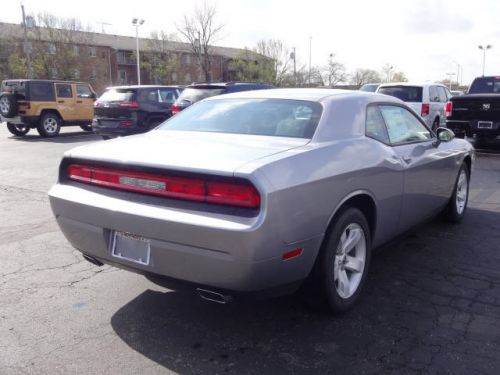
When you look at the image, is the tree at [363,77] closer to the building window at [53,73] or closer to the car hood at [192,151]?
the building window at [53,73]

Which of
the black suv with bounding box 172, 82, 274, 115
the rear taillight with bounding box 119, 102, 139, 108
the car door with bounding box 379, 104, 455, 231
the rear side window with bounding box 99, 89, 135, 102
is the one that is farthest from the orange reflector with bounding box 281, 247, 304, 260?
the rear side window with bounding box 99, 89, 135, 102

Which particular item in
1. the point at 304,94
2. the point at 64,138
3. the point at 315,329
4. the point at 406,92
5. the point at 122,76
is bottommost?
the point at 315,329

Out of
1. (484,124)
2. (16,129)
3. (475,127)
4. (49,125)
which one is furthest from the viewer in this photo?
(16,129)

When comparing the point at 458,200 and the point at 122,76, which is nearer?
the point at 458,200

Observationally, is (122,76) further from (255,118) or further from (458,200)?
(255,118)

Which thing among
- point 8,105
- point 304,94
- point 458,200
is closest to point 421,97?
point 458,200

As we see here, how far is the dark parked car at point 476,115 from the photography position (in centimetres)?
1105

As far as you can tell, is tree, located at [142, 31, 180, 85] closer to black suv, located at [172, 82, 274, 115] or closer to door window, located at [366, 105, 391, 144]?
black suv, located at [172, 82, 274, 115]

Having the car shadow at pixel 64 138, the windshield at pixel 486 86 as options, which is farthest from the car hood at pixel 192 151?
the windshield at pixel 486 86

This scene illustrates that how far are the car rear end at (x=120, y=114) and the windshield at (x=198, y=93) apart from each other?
1360 mm

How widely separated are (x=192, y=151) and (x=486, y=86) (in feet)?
48.3

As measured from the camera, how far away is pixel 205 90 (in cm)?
1199

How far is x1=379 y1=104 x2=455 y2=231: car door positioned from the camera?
4092 mm

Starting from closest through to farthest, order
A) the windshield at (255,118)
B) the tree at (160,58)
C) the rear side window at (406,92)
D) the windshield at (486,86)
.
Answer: the windshield at (255,118), the rear side window at (406,92), the windshield at (486,86), the tree at (160,58)
